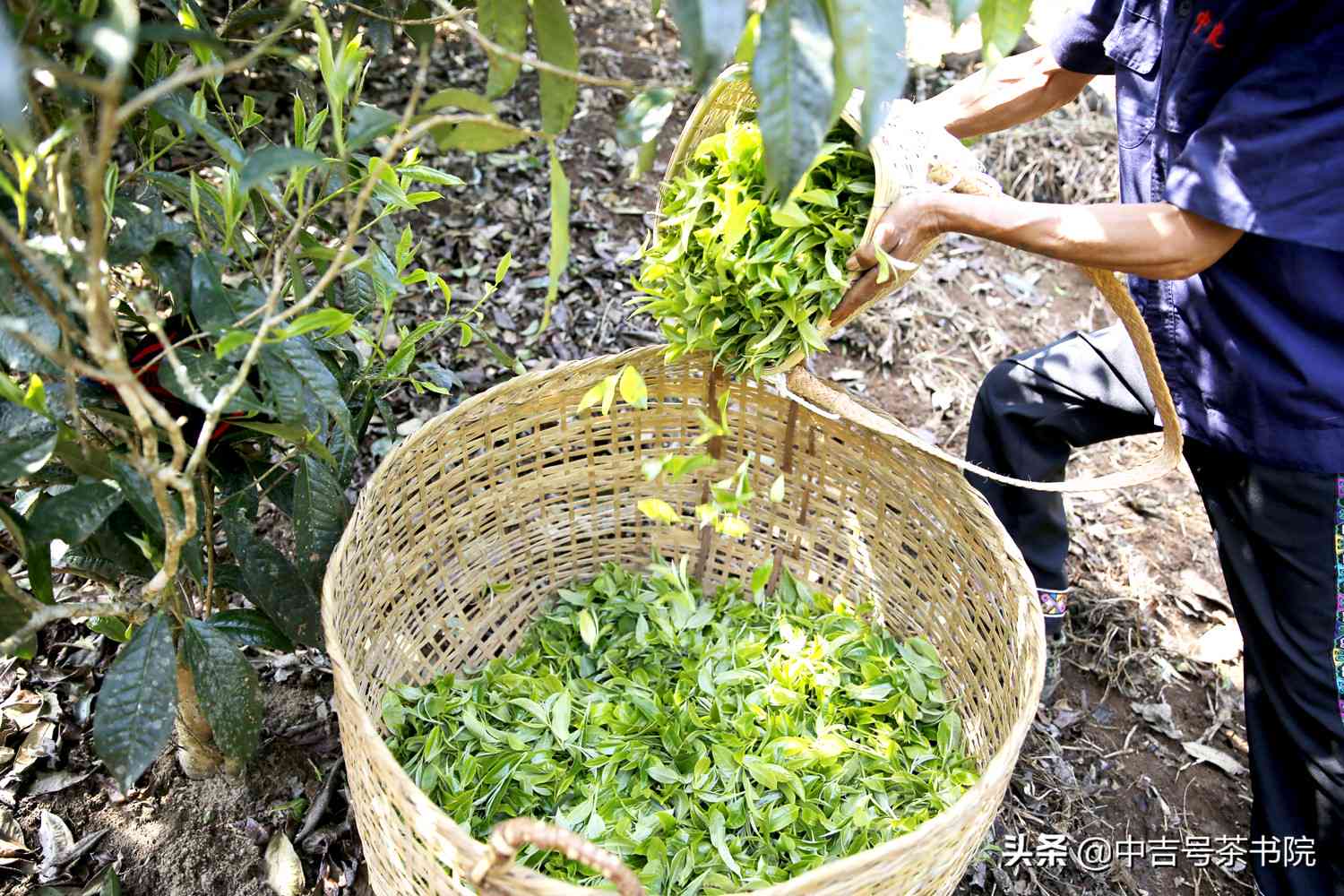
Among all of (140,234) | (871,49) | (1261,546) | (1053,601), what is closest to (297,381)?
(140,234)

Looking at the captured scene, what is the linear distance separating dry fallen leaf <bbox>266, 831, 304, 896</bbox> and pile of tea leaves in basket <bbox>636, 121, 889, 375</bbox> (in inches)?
38.9

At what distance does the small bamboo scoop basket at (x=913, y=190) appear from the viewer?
1.33 metres

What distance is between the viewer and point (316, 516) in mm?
1313

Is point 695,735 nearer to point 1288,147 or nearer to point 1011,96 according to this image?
point 1288,147

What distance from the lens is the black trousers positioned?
58.6 inches

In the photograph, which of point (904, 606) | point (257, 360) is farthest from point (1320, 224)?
point (257, 360)

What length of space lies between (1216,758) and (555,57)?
187cm

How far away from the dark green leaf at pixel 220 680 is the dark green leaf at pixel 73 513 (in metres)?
0.25

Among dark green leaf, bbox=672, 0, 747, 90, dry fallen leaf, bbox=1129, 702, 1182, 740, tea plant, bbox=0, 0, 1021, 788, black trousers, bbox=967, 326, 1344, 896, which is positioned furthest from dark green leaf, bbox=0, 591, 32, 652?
dry fallen leaf, bbox=1129, 702, 1182, 740

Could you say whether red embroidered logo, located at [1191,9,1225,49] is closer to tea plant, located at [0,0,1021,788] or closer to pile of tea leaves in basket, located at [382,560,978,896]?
tea plant, located at [0,0,1021,788]

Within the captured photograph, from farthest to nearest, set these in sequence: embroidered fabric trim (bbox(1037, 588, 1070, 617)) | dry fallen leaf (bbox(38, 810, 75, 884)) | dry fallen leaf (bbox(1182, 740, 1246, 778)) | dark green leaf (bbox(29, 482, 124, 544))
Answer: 1. embroidered fabric trim (bbox(1037, 588, 1070, 617))
2. dry fallen leaf (bbox(1182, 740, 1246, 778))
3. dry fallen leaf (bbox(38, 810, 75, 884))
4. dark green leaf (bbox(29, 482, 124, 544))

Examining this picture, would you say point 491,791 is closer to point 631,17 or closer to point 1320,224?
point 1320,224

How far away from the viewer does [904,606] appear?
1797mm

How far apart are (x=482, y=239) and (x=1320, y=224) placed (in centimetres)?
195
